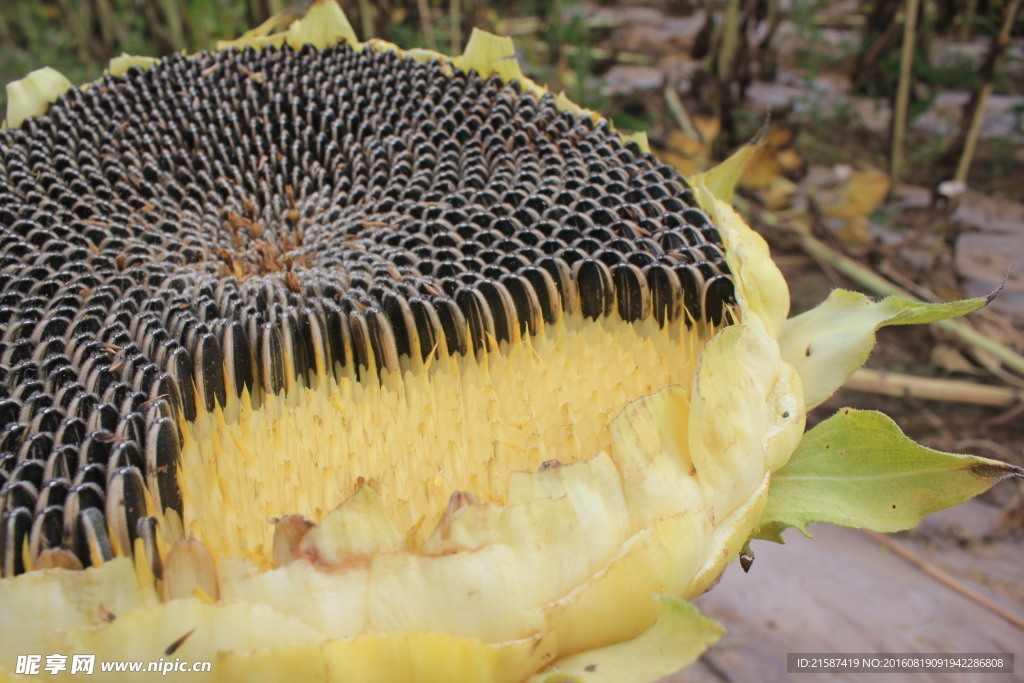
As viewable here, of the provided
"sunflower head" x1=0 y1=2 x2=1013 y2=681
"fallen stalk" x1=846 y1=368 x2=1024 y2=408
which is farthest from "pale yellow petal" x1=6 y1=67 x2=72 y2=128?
"fallen stalk" x1=846 y1=368 x2=1024 y2=408

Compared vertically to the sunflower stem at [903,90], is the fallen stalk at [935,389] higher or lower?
lower

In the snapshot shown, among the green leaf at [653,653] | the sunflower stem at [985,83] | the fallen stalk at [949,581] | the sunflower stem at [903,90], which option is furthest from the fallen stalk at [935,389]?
the green leaf at [653,653]

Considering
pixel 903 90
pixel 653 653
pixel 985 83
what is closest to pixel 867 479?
pixel 653 653

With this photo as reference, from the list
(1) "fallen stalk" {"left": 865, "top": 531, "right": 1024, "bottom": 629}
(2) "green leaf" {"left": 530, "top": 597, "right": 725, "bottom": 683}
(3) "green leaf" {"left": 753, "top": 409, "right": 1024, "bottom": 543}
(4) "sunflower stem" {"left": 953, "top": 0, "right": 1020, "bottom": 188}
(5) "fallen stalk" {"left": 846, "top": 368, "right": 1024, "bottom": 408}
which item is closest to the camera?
(2) "green leaf" {"left": 530, "top": 597, "right": 725, "bottom": 683}

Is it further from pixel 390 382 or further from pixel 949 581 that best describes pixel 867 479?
pixel 949 581

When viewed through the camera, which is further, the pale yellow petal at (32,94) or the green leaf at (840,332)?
the pale yellow petal at (32,94)

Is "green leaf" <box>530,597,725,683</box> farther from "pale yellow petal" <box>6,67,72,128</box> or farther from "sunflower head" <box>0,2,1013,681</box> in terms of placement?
"pale yellow petal" <box>6,67,72,128</box>

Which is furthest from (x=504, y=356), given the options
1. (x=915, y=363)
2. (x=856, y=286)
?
(x=856, y=286)

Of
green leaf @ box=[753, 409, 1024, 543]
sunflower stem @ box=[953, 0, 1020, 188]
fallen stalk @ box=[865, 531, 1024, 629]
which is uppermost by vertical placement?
sunflower stem @ box=[953, 0, 1020, 188]

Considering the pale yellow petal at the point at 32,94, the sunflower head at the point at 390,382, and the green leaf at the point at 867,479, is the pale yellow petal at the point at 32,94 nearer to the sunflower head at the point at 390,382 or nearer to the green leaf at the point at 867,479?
the sunflower head at the point at 390,382
